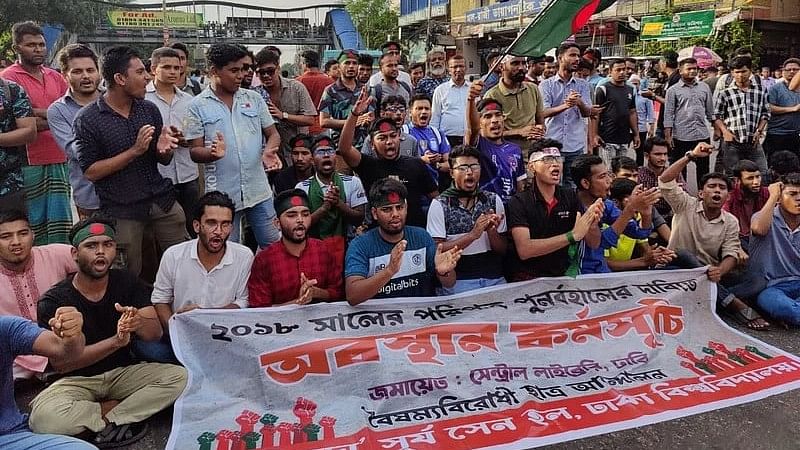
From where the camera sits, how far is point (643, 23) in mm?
25859

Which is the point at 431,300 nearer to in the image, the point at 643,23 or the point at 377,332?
the point at 377,332

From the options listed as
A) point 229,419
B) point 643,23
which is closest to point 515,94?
point 229,419

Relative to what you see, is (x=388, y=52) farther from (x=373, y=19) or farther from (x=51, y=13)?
(x=373, y=19)

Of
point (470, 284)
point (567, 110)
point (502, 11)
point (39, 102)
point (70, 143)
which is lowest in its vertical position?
point (470, 284)

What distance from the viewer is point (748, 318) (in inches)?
190

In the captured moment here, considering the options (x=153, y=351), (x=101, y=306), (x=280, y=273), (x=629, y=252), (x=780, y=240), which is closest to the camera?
(x=101, y=306)

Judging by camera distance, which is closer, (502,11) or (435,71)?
(435,71)

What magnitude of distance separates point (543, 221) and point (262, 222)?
6.83ft

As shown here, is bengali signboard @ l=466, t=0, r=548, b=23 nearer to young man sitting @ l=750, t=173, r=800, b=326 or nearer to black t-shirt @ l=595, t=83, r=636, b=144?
black t-shirt @ l=595, t=83, r=636, b=144

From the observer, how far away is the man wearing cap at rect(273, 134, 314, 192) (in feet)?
17.3

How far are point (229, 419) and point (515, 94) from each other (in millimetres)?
4098

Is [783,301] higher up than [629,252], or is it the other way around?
[629,252]

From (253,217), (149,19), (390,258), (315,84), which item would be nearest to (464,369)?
(390,258)

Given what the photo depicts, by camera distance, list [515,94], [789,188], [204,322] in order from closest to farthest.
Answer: [204,322] → [789,188] → [515,94]
